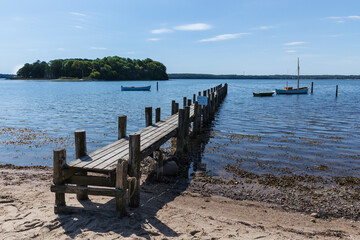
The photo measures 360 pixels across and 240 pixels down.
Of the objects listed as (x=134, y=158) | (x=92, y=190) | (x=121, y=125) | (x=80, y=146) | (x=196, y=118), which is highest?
(x=121, y=125)

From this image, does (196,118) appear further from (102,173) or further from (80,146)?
(102,173)

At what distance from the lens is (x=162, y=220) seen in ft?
20.1

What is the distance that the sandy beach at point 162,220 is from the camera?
18.0ft

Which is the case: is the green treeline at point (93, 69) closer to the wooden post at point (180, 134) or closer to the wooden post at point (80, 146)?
the wooden post at point (180, 134)

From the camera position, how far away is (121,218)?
5965 mm

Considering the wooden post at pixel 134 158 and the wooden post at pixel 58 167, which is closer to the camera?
the wooden post at pixel 58 167

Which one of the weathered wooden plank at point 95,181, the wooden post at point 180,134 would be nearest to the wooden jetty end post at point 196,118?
the wooden post at point 180,134

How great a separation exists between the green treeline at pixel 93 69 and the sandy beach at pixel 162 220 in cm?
13667

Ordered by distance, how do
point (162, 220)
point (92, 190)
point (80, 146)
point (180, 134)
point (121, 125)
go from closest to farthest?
1. point (92, 190)
2. point (162, 220)
3. point (80, 146)
4. point (121, 125)
5. point (180, 134)

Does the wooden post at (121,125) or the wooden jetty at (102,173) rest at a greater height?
the wooden post at (121,125)

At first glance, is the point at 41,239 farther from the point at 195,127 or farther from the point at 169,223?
the point at 195,127

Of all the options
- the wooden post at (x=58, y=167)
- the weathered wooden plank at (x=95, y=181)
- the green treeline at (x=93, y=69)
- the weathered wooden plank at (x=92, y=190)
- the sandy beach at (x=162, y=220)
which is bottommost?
the sandy beach at (x=162, y=220)

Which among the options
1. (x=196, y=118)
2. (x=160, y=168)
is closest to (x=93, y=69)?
(x=196, y=118)

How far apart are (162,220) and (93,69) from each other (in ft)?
472
